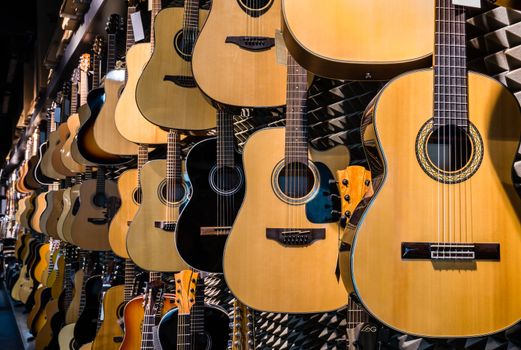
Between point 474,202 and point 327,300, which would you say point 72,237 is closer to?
point 327,300

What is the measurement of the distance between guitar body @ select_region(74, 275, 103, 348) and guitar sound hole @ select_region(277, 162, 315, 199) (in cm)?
251

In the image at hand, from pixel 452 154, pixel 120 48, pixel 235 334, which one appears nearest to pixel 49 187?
pixel 120 48

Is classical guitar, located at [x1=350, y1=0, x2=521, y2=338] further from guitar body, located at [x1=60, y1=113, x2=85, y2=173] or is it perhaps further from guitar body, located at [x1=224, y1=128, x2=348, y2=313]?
guitar body, located at [x1=60, y1=113, x2=85, y2=173]

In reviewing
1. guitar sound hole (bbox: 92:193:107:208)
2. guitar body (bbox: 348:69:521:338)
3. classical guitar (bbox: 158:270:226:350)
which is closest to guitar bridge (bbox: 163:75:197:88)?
classical guitar (bbox: 158:270:226:350)

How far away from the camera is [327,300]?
5.54 feet

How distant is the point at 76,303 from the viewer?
4.54 meters

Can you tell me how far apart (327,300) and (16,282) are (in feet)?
24.7

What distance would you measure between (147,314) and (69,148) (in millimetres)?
2823

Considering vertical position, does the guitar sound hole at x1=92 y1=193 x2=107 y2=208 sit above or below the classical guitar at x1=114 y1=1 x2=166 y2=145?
below

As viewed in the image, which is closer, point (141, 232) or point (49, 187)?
point (141, 232)

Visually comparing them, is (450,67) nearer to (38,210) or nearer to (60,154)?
(60,154)

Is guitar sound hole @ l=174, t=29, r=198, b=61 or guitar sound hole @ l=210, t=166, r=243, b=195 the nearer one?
guitar sound hole @ l=210, t=166, r=243, b=195

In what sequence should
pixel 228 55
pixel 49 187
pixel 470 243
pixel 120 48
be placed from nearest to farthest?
pixel 470 243, pixel 228 55, pixel 120 48, pixel 49 187

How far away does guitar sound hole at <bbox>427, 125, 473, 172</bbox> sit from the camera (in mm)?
1241
